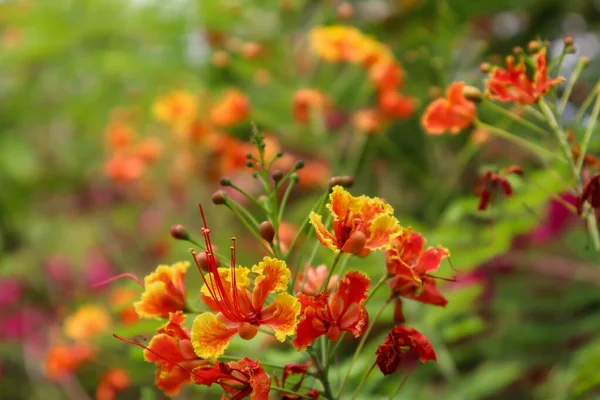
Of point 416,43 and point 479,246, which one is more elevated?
point 416,43

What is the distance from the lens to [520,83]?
0.87 m

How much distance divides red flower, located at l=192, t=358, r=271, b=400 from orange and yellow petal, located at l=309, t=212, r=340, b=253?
0.49 feet

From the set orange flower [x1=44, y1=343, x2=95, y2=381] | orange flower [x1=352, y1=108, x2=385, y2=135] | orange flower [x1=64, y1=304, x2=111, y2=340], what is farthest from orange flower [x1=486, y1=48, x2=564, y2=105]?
orange flower [x1=44, y1=343, x2=95, y2=381]

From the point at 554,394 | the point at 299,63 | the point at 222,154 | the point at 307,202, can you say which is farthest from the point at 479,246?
the point at 299,63

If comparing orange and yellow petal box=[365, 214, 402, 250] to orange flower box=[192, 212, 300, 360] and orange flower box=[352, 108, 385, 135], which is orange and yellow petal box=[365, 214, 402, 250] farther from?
orange flower box=[352, 108, 385, 135]

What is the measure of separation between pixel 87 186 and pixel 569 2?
2459 millimetres

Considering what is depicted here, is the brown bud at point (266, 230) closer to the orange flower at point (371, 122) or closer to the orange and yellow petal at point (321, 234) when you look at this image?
the orange and yellow petal at point (321, 234)

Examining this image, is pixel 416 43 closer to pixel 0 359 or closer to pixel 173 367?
pixel 173 367

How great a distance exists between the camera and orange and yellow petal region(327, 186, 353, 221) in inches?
27.8

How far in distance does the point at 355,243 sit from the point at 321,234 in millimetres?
43

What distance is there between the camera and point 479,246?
4.54ft

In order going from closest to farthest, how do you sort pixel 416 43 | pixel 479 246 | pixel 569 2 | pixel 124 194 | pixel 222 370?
1. pixel 222 370
2. pixel 479 246
3. pixel 416 43
4. pixel 569 2
5. pixel 124 194

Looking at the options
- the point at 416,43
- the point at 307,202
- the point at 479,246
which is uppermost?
the point at 416,43

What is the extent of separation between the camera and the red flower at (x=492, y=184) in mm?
908
